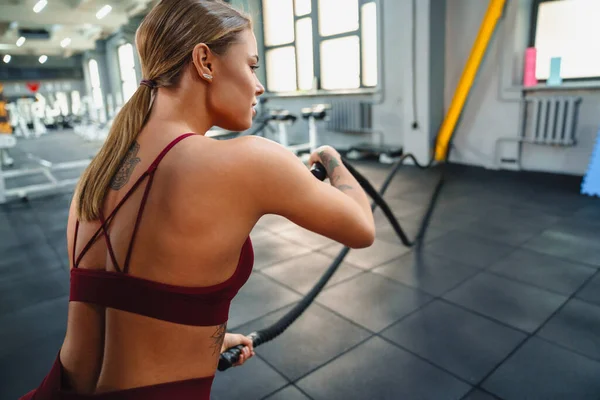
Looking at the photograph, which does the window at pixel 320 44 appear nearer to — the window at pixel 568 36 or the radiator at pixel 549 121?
the window at pixel 568 36

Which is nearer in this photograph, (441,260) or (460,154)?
(441,260)

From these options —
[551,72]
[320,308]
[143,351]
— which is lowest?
[320,308]

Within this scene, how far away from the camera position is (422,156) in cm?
577

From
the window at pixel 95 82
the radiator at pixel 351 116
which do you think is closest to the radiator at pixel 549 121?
the radiator at pixel 351 116

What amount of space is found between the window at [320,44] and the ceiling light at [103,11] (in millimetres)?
4749

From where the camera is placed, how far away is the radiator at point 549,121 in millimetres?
4508

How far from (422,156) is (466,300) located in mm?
3831

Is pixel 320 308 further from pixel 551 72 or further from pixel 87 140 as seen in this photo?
pixel 87 140

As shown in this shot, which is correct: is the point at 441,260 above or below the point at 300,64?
below

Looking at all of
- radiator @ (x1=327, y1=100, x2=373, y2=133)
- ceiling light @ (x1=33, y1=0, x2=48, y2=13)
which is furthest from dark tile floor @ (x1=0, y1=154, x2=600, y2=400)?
ceiling light @ (x1=33, y1=0, x2=48, y2=13)

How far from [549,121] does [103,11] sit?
10666 mm

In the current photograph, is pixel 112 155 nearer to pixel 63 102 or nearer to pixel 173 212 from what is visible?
pixel 173 212

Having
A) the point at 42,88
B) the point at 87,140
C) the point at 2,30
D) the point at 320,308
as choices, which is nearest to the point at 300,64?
the point at 320,308

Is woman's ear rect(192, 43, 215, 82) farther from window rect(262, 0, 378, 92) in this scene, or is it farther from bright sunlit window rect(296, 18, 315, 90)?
bright sunlit window rect(296, 18, 315, 90)
